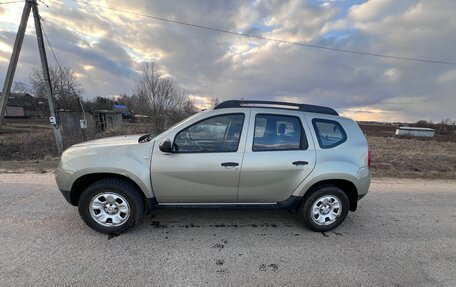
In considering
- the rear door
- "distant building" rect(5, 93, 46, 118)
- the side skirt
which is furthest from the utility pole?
"distant building" rect(5, 93, 46, 118)

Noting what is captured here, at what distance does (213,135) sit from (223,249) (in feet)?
4.77

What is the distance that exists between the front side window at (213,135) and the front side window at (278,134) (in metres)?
0.26

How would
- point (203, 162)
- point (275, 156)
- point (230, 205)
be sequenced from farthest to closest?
point (230, 205) → point (275, 156) → point (203, 162)

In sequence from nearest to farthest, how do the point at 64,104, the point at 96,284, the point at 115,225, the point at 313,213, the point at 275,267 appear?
1. the point at 96,284
2. the point at 275,267
3. the point at 115,225
4. the point at 313,213
5. the point at 64,104

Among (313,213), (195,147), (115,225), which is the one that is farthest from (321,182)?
(115,225)

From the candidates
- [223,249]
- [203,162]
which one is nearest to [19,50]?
[203,162]

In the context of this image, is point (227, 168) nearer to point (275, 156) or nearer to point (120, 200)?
point (275, 156)

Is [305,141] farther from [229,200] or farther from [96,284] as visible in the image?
[96,284]

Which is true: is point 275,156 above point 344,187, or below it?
above

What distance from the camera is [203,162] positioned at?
300 cm

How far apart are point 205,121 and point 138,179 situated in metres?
1.15

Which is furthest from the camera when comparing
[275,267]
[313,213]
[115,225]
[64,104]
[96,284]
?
[64,104]

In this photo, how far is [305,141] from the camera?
10.5ft

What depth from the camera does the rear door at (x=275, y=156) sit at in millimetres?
3076
